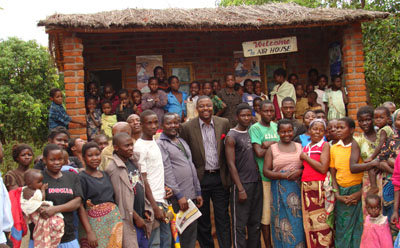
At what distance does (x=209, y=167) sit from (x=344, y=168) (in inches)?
60.4

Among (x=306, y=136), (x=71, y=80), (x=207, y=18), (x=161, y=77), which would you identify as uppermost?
(x=207, y=18)

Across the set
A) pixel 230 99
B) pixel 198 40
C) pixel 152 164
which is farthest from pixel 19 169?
pixel 198 40

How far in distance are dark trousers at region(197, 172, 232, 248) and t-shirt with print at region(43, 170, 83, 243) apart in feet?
5.62

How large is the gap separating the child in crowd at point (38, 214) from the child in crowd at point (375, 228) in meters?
2.97

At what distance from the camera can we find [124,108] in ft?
24.7

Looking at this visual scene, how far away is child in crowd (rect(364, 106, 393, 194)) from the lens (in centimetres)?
456

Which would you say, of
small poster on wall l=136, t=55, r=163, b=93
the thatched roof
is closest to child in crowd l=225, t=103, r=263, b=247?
the thatched roof

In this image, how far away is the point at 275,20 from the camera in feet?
24.1

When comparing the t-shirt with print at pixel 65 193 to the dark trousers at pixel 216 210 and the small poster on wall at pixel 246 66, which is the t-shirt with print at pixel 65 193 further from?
the small poster on wall at pixel 246 66

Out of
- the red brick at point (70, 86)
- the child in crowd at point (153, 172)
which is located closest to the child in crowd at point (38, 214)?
the child in crowd at point (153, 172)

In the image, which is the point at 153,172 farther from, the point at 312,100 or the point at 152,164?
the point at 312,100

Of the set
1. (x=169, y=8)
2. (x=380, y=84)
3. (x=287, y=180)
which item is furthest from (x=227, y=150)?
(x=380, y=84)

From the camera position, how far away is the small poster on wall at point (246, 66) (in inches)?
361

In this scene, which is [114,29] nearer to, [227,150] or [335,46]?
[227,150]
